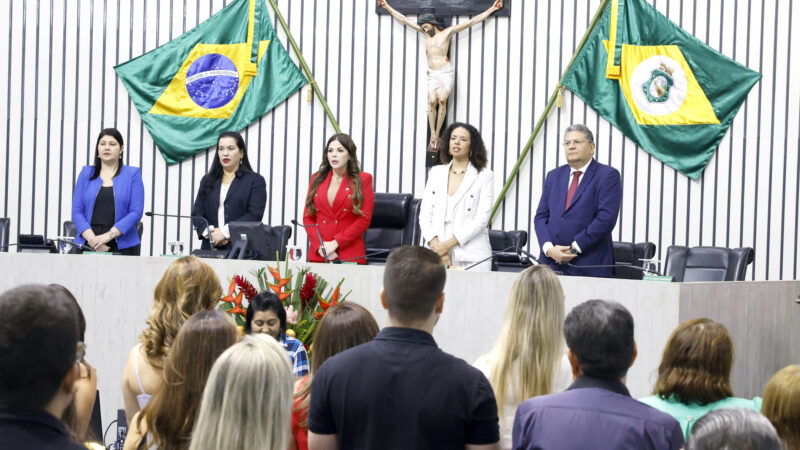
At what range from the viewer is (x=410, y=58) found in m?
7.76

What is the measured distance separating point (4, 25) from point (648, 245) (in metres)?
5.58

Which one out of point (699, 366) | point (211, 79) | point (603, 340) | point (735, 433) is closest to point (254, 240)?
point (699, 366)

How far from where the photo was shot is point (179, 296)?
2896mm

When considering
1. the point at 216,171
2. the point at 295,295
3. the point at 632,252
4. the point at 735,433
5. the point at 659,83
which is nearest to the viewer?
the point at 735,433

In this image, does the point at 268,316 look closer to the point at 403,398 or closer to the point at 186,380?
the point at 186,380

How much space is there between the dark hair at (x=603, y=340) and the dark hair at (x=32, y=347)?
106 centimetres

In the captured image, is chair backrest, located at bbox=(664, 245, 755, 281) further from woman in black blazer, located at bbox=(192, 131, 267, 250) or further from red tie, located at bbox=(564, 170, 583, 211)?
woman in black blazer, located at bbox=(192, 131, 267, 250)

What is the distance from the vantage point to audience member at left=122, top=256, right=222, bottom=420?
2.66 meters

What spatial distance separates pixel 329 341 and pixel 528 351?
0.51 m

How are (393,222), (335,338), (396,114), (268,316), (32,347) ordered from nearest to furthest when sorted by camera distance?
(32,347) → (335,338) → (268,316) → (393,222) → (396,114)

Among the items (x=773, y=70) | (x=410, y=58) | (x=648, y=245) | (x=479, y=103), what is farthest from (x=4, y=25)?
(x=773, y=70)

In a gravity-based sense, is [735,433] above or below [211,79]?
Answer: below

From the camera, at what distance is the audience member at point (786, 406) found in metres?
2.05

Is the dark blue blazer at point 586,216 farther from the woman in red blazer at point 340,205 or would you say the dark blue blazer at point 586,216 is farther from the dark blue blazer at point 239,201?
the dark blue blazer at point 239,201
